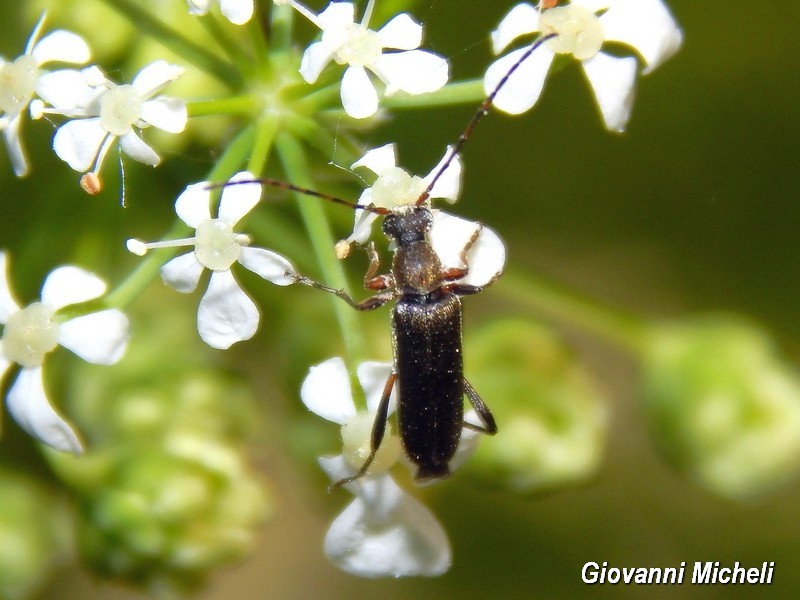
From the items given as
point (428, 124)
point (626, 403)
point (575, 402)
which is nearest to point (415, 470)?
point (575, 402)

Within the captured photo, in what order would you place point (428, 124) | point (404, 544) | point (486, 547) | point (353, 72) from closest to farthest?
1. point (353, 72)
2. point (404, 544)
3. point (428, 124)
4. point (486, 547)

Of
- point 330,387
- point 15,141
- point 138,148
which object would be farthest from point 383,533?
point 15,141

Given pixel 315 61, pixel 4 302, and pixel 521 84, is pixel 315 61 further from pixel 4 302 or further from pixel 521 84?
pixel 4 302

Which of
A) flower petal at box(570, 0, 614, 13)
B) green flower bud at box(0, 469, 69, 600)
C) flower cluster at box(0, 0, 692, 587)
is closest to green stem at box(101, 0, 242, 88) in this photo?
flower cluster at box(0, 0, 692, 587)

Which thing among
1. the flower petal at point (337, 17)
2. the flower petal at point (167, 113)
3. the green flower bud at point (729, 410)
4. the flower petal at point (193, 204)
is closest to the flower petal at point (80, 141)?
the flower petal at point (167, 113)

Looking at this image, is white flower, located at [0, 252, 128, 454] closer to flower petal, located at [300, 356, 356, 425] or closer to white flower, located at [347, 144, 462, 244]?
flower petal, located at [300, 356, 356, 425]

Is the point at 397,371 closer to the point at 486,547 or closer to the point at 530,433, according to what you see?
the point at 530,433
